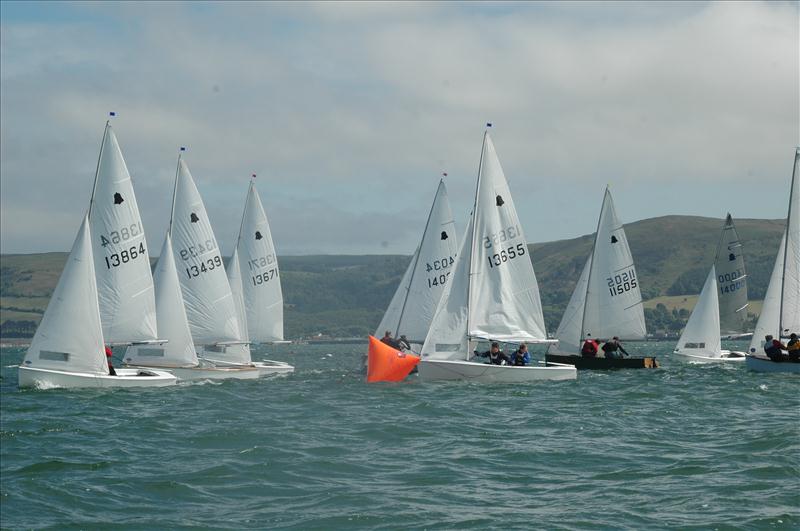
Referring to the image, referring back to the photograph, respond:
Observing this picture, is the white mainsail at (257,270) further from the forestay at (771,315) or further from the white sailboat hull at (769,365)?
the forestay at (771,315)

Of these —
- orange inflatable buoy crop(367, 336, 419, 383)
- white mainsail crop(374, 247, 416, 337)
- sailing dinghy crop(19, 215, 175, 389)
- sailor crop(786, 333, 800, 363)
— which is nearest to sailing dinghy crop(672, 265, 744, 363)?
sailor crop(786, 333, 800, 363)

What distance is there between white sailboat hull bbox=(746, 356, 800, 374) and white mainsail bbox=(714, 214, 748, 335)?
46.9 feet

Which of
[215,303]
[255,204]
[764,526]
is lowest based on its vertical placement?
[764,526]

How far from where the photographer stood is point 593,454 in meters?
20.1

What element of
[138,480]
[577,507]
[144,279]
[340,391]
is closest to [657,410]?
[340,391]

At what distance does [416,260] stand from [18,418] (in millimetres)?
24133

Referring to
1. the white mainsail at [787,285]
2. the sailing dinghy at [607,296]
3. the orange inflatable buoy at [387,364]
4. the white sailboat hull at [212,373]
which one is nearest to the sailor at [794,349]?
the white mainsail at [787,285]

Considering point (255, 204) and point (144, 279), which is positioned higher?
point (255, 204)

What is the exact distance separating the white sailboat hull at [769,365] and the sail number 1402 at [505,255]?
12786 millimetres

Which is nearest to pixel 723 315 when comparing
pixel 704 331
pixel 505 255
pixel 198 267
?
pixel 704 331

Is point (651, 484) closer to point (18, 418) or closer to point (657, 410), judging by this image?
point (657, 410)

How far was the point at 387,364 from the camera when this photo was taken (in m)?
38.4

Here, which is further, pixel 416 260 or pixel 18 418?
pixel 416 260

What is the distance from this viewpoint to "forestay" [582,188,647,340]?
4956cm
